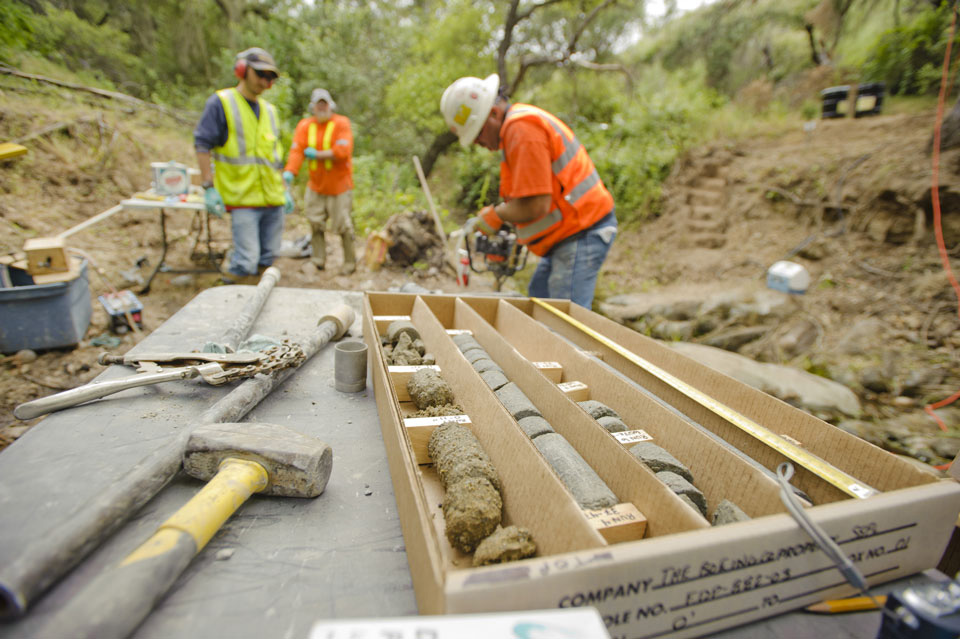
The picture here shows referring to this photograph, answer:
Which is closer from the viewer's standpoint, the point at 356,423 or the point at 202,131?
Answer: the point at 356,423

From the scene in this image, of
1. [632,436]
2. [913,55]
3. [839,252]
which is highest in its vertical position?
[913,55]

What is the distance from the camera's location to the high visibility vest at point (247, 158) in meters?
3.63

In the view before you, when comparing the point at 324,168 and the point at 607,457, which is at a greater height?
the point at 324,168

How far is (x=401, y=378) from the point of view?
1.70 m

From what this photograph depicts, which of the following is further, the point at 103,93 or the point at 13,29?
the point at 103,93

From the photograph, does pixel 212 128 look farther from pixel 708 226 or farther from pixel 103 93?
pixel 708 226

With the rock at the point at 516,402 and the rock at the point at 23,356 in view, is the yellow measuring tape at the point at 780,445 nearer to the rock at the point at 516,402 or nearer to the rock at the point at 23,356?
the rock at the point at 516,402

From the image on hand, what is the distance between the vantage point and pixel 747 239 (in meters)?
6.47

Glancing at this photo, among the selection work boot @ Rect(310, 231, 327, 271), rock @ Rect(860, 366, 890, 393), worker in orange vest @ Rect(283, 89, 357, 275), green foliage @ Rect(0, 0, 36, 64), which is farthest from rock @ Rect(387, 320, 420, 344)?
green foliage @ Rect(0, 0, 36, 64)

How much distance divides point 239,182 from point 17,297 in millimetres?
1747

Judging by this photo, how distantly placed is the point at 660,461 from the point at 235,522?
110 centimetres

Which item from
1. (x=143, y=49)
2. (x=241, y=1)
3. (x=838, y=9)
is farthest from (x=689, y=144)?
(x=143, y=49)

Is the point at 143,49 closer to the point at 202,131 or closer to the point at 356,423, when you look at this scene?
the point at 202,131

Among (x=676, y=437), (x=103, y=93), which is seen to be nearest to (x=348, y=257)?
(x=676, y=437)
